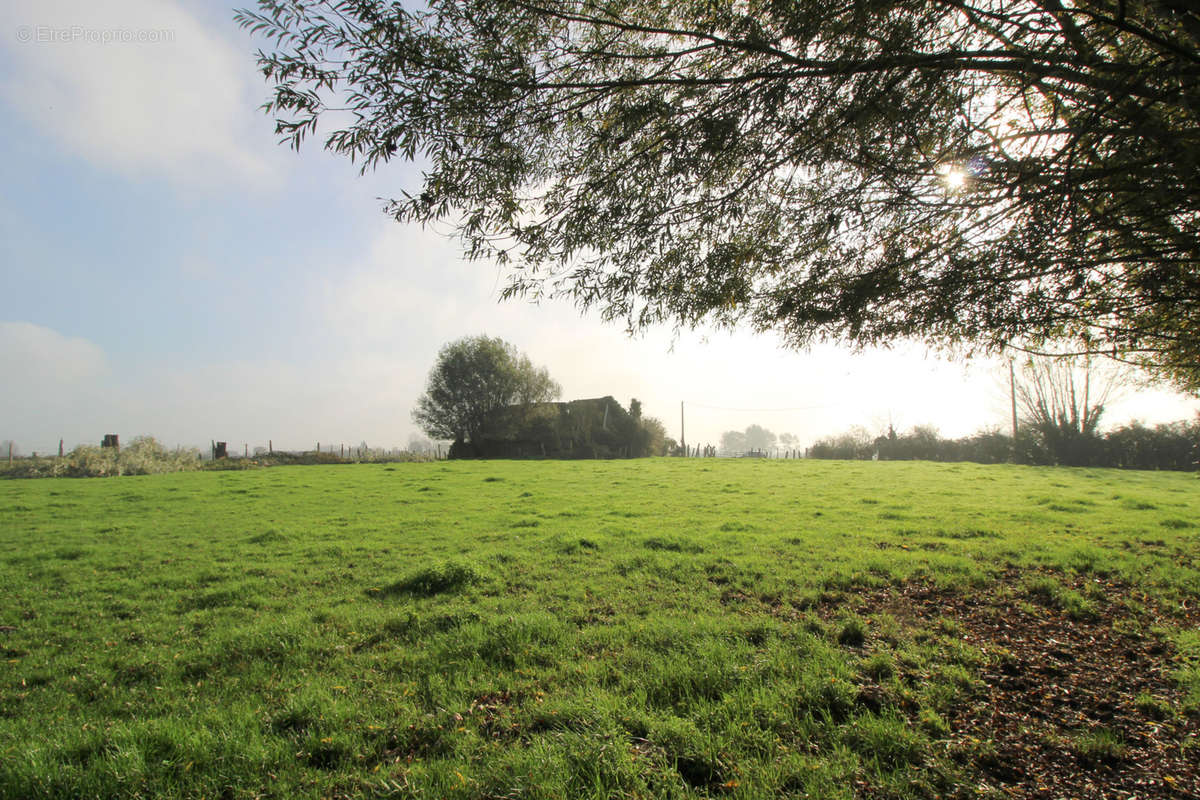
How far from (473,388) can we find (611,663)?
49.1 metres

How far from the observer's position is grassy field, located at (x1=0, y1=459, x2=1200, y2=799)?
3.40 m

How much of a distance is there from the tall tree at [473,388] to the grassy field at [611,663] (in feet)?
133

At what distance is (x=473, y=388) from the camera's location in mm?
52250

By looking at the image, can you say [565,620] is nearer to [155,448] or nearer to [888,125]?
[888,125]

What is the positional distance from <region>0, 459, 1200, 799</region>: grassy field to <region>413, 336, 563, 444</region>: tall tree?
4067cm

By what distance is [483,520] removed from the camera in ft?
44.1

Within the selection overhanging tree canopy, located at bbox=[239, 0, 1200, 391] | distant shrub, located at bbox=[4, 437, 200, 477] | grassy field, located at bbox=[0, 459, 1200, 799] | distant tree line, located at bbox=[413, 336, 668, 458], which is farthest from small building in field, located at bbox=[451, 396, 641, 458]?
overhanging tree canopy, located at bbox=[239, 0, 1200, 391]

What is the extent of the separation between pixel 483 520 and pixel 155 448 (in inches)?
1201

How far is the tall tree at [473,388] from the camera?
171ft

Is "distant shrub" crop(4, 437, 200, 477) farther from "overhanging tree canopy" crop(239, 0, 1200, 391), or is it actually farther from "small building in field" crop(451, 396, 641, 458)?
"overhanging tree canopy" crop(239, 0, 1200, 391)

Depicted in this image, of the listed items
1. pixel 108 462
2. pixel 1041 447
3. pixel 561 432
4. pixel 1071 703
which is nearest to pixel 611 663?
pixel 1071 703

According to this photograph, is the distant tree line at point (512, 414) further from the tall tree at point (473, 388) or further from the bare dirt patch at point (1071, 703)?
the bare dirt patch at point (1071, 703)

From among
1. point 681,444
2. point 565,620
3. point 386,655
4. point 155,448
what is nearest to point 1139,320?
point 565,620

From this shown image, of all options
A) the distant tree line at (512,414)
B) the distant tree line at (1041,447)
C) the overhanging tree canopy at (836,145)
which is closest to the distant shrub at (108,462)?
the distant tree line at (512,414)
